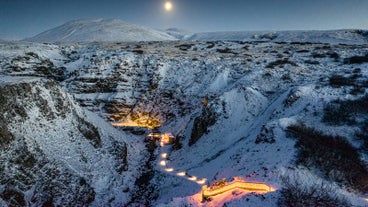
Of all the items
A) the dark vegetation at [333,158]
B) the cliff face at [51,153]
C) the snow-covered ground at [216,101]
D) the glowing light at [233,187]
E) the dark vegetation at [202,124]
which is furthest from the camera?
the dark vegetation at [202,124]

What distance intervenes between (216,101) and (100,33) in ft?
372

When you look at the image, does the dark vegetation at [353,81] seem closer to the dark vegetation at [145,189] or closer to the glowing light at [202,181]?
the glowing light at [202,181]

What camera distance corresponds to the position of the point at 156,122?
44594 millimetres

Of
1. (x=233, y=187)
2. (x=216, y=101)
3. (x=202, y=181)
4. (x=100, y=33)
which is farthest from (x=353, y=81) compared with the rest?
(x=100, y=33)

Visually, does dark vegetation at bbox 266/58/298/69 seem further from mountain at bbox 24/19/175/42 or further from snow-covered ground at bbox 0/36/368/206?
mountain at bbox 24/19/175/42

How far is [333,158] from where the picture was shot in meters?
24.8

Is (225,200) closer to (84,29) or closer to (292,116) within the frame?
(292,116)

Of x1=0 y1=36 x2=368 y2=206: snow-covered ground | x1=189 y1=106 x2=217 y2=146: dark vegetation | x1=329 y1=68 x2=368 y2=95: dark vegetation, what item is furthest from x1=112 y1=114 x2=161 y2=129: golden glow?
x1=329 y1=68 x2=368 y2=95: dark vegetation

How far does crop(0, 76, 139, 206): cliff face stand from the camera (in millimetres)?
24858

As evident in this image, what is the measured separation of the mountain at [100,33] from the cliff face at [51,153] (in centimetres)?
9546

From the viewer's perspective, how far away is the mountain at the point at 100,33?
130 meters

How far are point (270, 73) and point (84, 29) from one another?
426 ft

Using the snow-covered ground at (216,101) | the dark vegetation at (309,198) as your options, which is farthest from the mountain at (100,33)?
the dark vegetation at (309,198)

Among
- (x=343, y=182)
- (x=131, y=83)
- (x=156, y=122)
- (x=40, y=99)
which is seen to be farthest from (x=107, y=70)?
(x=343, y=182)
